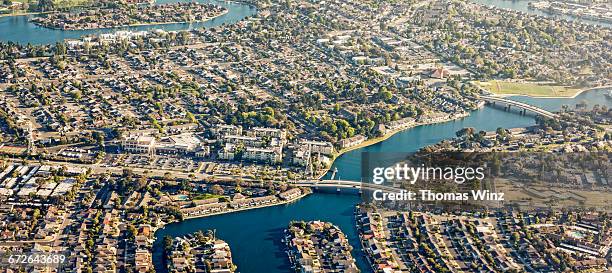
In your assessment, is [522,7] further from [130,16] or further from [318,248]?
[318,248]

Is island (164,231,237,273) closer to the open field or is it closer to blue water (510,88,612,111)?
the open field

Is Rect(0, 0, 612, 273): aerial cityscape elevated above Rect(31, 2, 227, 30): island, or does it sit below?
below

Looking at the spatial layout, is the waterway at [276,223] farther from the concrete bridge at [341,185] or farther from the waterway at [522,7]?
the waterway at [522,7]

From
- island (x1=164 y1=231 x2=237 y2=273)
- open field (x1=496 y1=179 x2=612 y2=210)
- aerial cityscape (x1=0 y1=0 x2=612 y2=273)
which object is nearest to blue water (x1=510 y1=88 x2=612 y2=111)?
aerial cityscape (x1=0 y1=0 x2=612 y2=273)

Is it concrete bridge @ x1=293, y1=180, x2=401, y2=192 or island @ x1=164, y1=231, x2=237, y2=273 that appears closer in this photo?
island @ x1=164, y1=231, x2=237, y2=273

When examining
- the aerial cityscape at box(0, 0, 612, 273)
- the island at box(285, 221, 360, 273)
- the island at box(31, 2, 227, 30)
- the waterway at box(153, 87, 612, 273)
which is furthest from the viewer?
the island at box(31, 2, 227, 30)

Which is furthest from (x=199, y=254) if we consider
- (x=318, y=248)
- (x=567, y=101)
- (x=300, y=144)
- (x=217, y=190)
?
(x=567, y=101)
